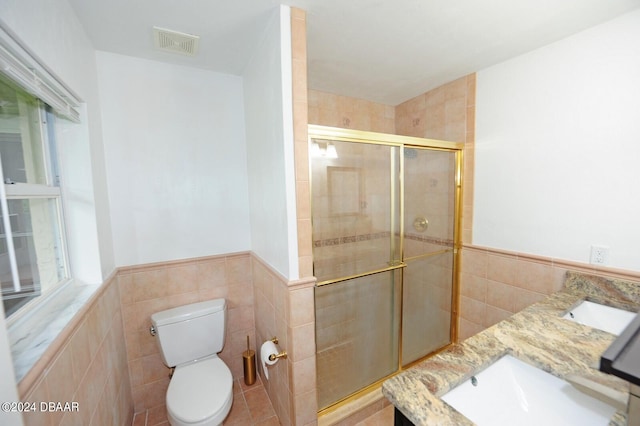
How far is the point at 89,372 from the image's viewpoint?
99 centimetres

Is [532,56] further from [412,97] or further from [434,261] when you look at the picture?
[434,261]

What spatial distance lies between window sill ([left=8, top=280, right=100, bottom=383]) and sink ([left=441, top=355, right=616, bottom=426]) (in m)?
1.27

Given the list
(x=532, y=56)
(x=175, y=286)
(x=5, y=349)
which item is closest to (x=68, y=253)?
(x=175, y=286)

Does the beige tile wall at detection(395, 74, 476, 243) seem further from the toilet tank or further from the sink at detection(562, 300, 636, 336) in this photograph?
the toilet tank

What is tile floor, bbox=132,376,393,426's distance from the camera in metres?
1.53

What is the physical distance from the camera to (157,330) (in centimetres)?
150

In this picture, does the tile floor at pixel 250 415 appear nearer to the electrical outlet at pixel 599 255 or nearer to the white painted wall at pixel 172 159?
the white painted wall at pixel 172 159

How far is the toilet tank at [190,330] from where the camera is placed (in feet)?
5.00

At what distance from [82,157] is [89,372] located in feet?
3.40

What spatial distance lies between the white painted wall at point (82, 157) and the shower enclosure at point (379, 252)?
1.15 metres

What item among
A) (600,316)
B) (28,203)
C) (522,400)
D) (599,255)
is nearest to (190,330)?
(28,203)

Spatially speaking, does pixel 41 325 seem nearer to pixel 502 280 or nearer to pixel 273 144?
pixel 273 144

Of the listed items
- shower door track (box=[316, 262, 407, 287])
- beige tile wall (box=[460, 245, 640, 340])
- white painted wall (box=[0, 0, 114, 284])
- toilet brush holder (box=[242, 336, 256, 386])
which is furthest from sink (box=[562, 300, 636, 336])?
white painted wall (box=[0, 0, 114, 284])

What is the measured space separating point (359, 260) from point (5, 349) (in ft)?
4.86
